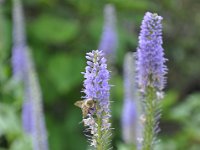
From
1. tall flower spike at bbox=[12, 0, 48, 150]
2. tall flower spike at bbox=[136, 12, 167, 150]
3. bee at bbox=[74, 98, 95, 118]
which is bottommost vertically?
bee at bbox=[74, 98, 95, 118]

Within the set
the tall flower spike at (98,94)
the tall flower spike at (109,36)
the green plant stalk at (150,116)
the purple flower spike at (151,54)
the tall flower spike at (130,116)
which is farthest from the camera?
the tall flower spike at (109,36)

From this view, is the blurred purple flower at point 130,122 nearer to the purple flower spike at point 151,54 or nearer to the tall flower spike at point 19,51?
the tall flower spike at point 19,51

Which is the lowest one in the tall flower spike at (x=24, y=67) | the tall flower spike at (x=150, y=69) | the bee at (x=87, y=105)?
the bee at (x=87, y=105)

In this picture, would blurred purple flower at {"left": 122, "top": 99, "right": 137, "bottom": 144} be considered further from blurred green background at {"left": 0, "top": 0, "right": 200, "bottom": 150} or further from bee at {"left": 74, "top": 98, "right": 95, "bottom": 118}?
bee at {"left": 74, "top": 98, "right": 95, "bottom": 118}

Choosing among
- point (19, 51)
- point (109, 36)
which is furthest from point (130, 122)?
point (19, 51)

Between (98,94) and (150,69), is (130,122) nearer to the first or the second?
(150,69)

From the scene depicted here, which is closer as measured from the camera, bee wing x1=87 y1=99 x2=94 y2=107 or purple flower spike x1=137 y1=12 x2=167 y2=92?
bee wing x1=87 y1=99 x2=94 y2=107

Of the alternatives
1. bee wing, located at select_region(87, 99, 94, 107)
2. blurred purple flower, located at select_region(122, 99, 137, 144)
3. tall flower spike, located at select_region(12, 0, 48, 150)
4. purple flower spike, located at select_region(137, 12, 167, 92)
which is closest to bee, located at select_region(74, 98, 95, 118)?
bee wing, located at select_region(87, 99, 94, 107)

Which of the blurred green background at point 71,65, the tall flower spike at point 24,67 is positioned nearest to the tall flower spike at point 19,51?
the tall flower spike at point 24,67
